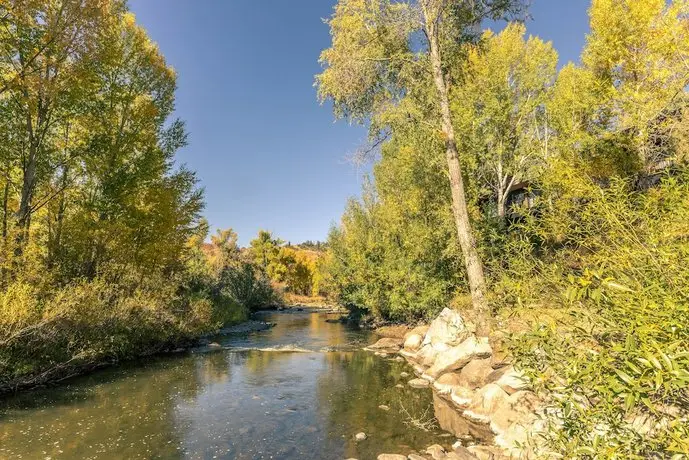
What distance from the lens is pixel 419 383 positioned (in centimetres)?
1341

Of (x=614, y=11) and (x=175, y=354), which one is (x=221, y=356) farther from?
(x=614, y=11)

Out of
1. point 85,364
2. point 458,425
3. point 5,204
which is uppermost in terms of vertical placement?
point 5,204

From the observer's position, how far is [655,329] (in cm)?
277

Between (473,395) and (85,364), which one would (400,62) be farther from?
(85,364)

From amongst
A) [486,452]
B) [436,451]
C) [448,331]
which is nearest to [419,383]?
[448,331]

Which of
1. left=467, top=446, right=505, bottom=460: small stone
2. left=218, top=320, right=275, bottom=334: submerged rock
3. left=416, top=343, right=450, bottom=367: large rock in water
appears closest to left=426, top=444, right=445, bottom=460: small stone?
left=467, top=446, right=505, bottom=460: small stone

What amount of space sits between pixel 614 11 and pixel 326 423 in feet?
86.1

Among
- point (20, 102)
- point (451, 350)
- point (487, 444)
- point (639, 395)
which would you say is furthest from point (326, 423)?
point (20, 102)

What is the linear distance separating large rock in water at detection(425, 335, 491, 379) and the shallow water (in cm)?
130

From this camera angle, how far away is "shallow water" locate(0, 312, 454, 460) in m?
8.57

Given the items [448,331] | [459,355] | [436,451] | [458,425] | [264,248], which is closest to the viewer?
[436,451]

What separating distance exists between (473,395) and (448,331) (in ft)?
15.9

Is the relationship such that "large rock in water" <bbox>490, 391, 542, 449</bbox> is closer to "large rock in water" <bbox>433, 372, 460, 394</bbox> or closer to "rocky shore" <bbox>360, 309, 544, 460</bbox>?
"rocky shore" <bbox>360, 309, 544, 460</bbox>

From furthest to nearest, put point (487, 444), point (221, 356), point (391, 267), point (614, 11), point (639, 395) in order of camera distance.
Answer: point (391, 267) < point (614, 11) < point (221, 356) < point (487, 444) < point (639, 395)
